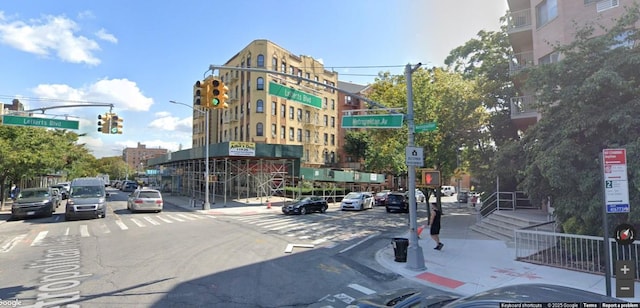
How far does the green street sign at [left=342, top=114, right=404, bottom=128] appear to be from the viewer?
11.1 m

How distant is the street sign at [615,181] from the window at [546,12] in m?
14.1

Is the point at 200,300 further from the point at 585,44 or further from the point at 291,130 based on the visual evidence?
the point at 291,130

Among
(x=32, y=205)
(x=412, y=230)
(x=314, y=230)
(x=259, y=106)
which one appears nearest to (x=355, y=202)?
(x=314, y=230)

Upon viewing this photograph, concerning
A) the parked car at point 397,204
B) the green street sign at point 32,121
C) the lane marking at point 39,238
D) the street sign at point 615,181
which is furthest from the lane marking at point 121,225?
the parked car at point 397,204

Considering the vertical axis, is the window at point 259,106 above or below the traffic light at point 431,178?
above

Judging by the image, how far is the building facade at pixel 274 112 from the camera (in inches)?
1773

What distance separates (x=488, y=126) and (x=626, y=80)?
12.3m

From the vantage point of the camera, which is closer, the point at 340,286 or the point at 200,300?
the point at 200,300

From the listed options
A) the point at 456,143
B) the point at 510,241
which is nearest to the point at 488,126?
the point at 456,143

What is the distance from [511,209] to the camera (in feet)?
62.7

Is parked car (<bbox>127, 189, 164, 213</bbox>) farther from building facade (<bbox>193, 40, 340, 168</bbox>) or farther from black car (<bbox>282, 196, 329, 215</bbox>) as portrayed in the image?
building facade (<bbox>193, 40, 340, 168</bbox>)

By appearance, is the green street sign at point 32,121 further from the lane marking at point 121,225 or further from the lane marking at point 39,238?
the lane marking at point 39,238

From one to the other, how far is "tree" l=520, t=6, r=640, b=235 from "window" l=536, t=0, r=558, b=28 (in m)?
7.51

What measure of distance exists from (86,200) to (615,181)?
71.2ft
